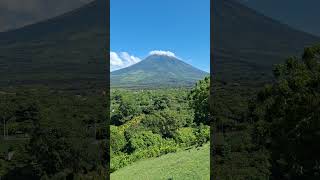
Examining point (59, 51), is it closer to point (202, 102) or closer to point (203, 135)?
point (202, 102)

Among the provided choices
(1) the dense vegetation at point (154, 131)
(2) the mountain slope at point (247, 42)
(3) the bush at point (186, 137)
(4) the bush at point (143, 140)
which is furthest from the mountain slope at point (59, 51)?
(2) the mountain slope at point (247, 42)

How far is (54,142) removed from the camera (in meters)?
19.5

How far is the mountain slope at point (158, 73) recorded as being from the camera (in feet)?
412

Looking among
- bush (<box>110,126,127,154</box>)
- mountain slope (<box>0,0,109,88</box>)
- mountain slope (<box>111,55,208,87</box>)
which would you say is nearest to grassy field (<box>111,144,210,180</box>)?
bush (<box>110,126,127,154</box>)

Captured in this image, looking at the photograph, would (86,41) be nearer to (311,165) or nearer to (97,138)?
(97,138)

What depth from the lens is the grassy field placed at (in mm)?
26716

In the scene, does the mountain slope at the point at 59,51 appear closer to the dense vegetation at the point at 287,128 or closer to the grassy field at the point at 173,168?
the grassy field at the point at 173,168

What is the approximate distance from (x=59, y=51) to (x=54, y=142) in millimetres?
44598

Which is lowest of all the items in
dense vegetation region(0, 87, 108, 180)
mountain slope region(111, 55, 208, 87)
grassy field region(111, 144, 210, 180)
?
grassy field region(111, 144, 210, 180)

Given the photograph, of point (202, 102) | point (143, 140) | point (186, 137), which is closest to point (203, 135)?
point (186, 137)

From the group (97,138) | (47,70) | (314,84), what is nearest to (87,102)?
(97,138)

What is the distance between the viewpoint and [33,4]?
6962cm

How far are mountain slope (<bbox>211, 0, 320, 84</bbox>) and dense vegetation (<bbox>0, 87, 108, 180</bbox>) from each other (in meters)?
26.1

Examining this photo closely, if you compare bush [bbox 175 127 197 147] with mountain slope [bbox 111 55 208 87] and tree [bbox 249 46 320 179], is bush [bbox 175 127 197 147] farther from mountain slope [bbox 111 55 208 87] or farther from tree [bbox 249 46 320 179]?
mountain slope [bbox 111 55 208 87]
